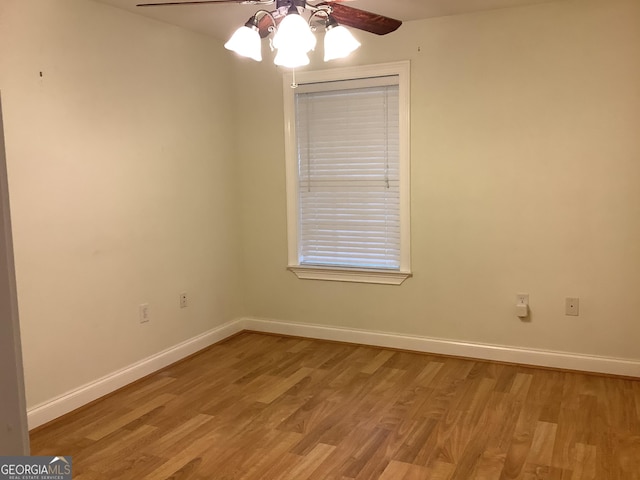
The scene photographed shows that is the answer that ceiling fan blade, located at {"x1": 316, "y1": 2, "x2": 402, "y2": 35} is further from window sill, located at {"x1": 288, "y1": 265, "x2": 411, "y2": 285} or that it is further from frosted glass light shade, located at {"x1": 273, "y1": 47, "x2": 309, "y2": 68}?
window sill, located at {"x1": 288, "y1": 265, "x2": 411, "y2": 285}

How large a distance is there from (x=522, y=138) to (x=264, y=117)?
6.54 ft

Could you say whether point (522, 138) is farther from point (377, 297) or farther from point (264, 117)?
point (264, 117)

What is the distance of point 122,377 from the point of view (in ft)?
12.1

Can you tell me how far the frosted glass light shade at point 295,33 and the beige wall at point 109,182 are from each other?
1.50 meters

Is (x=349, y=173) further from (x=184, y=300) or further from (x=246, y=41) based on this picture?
(x=246, y=41)

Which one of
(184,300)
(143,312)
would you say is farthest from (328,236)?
(143,312)

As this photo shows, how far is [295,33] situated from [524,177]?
208 centimetres

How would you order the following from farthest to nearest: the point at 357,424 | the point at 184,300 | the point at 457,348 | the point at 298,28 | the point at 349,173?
the point at 349,173 < the point at 184,300 < the point at 457,348 < the point at 357,424 < the point at 298,28

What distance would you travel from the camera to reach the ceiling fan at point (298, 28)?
2.40 meters

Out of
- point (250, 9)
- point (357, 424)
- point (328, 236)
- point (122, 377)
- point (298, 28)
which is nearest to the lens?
point (298, 28)

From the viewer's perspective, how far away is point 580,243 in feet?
12.1

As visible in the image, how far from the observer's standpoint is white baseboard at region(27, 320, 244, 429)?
3179 millimetres

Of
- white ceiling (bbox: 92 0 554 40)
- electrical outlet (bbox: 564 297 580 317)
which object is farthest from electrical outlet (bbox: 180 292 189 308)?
electrical outlet (bbox: 564 297 580 317)

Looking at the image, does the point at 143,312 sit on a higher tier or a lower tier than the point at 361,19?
lower
